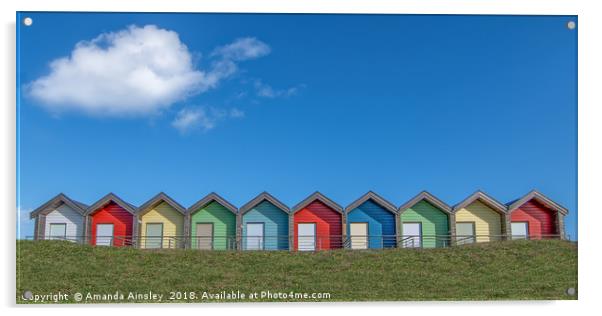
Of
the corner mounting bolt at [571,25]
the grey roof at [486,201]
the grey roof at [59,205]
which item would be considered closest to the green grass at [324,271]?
the grey roof at [59,205]

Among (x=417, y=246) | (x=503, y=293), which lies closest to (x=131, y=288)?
(x=417, y=246)

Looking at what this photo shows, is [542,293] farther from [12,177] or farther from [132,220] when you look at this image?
[12,177]

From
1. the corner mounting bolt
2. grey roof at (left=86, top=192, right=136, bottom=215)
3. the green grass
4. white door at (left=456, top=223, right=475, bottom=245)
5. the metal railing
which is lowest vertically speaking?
the green grass

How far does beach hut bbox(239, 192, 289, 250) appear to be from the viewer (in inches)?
444

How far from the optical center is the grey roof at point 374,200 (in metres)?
10.8

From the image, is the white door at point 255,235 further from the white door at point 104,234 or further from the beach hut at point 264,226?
the white door at point 104,234

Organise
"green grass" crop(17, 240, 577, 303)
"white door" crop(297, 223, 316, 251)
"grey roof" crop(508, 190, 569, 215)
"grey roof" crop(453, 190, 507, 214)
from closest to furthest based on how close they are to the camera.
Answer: "green grass" crop(17, 240, 577, 303) < "grey roof" crop(508, 190, 569, 215) < "grey roof" crop(453, 190, 507, 214) < "white door" crop(297, 223, 316, 251)

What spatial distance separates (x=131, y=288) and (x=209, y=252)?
1.69 metres

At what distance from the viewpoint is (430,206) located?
1088 cm

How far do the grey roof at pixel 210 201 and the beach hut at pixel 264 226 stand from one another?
0.17m

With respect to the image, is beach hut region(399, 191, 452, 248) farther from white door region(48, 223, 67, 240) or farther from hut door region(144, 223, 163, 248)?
white door region(48, 223, 67, 240)

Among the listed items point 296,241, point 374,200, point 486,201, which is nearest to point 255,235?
point 296,241

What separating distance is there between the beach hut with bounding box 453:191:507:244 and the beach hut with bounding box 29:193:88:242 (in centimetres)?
558

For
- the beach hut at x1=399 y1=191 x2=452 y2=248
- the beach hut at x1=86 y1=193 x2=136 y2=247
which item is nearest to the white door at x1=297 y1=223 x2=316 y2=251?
the beach hut at x1=399 y1=191 x2=452 y2=248
